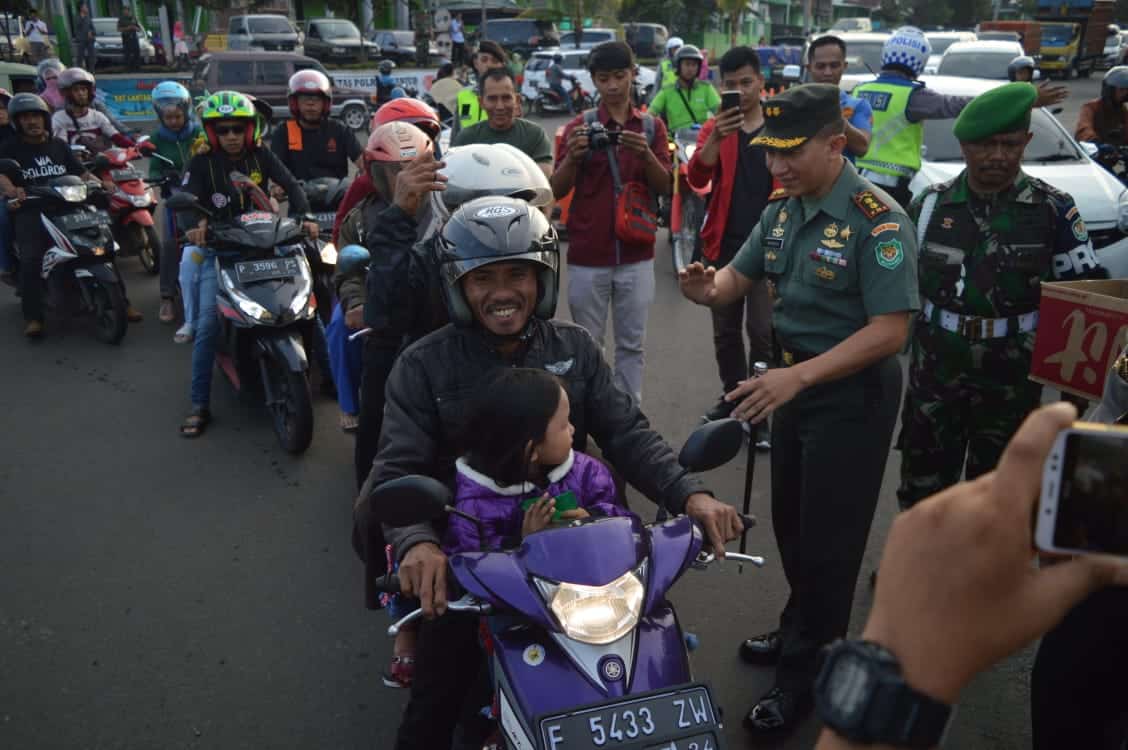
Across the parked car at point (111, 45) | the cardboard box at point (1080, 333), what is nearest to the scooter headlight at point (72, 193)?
the cardboard box at point (1080, 333)

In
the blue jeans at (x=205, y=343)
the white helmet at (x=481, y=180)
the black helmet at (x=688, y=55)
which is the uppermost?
the black helmet at (x=688, y=55)

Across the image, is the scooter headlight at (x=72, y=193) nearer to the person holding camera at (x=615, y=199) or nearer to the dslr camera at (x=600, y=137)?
the person holding camera at (x=615, y=199)

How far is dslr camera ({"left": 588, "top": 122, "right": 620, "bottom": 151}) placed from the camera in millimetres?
4680

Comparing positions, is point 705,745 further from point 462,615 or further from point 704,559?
point 462,615

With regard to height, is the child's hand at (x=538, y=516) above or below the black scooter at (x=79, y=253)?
above

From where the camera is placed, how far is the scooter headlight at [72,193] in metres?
7.20

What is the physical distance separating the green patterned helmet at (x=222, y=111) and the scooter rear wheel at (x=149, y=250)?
136 inches

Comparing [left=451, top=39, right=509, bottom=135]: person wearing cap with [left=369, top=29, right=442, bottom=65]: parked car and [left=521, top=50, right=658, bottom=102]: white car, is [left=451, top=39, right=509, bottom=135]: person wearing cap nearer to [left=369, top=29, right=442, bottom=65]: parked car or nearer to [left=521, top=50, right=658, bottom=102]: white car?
[left=521, top=50, right=658, bottom=102]: white car

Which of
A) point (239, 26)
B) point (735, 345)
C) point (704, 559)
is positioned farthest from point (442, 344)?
point (239, 26)

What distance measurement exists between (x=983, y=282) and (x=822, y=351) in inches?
35.6

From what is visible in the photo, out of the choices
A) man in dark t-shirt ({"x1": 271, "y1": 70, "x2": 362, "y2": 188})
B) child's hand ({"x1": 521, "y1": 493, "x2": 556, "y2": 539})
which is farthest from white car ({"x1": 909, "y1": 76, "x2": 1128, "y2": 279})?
child's hand ({"x1": 521, "y1": 493, "x2": 556, "y2": 539})

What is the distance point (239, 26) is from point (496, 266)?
30.9 meters

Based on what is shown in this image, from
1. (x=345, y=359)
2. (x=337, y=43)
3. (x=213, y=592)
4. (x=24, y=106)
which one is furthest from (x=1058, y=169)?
(x=337, y=43)

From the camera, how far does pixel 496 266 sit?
2.63 metres
